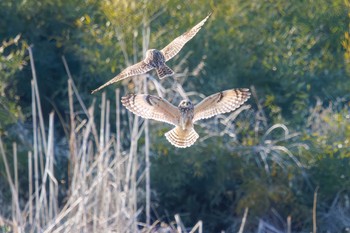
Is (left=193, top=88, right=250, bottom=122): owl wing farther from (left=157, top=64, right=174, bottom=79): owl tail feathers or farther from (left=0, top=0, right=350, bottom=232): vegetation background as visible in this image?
(left=0, top=0, right=350, bottom=232): vegetation background

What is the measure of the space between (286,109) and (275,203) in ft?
4.40

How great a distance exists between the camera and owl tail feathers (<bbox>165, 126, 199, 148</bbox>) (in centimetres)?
474

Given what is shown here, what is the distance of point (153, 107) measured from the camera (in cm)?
480

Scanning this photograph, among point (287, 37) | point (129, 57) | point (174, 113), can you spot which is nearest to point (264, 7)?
point (287, 37)

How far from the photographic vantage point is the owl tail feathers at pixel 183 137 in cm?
474

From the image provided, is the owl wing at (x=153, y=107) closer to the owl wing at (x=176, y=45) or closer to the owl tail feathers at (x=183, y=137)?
the owl tail feathers at (x=183, y=137)

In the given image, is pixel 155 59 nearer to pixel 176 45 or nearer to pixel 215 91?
pixel 176 45

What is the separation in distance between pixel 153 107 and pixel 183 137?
0.55ft

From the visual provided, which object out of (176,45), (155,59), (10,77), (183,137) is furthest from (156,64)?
(10,77)

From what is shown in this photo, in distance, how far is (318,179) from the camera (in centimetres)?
1008

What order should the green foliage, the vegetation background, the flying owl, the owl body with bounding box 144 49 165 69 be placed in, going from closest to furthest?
the flying owl < the owl body with bounding box 144 49 165 69 < the green foliage < the vegetation background

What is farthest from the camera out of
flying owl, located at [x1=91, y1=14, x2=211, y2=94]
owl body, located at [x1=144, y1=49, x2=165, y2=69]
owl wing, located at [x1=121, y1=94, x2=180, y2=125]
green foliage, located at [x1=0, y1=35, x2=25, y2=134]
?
green foliage, located at [x1=0, y1=35, x2=25, y2=134]

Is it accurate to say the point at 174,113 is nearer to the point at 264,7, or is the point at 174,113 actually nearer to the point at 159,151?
the point at 159,151

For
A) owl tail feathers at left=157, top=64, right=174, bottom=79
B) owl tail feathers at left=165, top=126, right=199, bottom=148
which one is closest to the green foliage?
owl tail feathers at left=165, top=126, right=199, bottom=148
